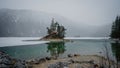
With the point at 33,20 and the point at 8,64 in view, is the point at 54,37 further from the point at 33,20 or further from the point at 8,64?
the point at 33,20

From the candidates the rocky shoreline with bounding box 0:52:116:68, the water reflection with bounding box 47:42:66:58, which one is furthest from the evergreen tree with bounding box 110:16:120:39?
the rocky shoreline with bounding box 0:52:116:68

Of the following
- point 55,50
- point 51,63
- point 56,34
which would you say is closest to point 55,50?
point 55,50

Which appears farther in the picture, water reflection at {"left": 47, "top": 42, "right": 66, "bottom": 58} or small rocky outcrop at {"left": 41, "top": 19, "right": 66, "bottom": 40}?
small rocky outcrop at {"left": 41, "top": 19, "right": 66, "bottom": 40}

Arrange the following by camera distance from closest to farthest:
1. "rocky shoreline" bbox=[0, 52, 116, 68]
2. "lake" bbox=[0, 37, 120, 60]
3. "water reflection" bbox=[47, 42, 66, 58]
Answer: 1. "rocky shoreline" bbox=[0, 52, 116, 68]
2. "lake" bbox=[0, 37, 120, 60]
3. "water reflection" bbox=[47, 42, 66, 58]

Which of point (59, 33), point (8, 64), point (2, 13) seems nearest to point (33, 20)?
point (2, 13)

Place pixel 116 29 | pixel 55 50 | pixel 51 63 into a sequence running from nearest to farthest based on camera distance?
1. pixel 51 63
2. pixel 55 50
3. pixel 116 29

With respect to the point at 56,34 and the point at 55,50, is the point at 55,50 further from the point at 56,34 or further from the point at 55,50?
the point at 56,34

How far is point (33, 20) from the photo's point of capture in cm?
14588

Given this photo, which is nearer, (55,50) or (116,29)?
(55,50)

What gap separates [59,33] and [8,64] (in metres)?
43.2

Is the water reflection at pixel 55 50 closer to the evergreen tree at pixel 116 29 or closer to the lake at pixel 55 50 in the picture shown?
the lake at pixel 55 50

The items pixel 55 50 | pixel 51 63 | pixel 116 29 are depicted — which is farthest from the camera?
pixel 116 29

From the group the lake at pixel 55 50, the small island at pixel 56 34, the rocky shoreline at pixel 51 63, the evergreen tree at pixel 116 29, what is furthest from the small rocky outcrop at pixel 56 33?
the rocky shoreline at pixel 51 63

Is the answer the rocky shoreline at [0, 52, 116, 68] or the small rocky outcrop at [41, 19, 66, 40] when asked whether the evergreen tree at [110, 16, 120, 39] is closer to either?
the small rocky outcrop at [41, 19, 66, 40]
